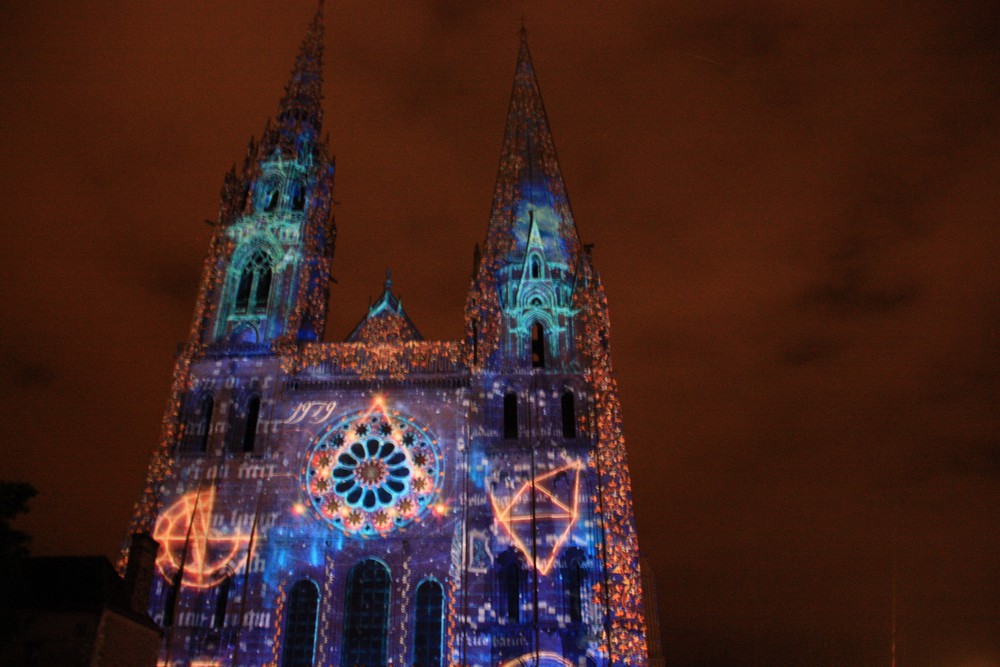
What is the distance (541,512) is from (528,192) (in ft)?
47.9

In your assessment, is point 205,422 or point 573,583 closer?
point 573,583

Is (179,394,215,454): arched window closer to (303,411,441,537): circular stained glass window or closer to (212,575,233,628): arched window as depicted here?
(303,411,441,537): circular stained glass window

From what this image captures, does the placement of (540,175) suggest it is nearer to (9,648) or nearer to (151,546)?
(151,546)

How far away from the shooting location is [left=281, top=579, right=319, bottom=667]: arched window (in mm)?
25200

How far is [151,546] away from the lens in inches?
961

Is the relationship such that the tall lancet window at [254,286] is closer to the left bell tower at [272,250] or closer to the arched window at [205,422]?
the left bell tower at [272,250]

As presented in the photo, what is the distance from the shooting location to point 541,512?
Result: 2608 centimetres

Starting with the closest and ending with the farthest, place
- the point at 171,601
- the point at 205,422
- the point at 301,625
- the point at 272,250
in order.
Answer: the point at 301,625 → the point at 171,601 → the point at 205,422 → the point at 272,250

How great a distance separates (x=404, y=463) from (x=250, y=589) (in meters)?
6.37

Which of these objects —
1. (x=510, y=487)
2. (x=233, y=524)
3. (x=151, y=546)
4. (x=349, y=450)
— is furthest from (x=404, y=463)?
(x=151, y=546)

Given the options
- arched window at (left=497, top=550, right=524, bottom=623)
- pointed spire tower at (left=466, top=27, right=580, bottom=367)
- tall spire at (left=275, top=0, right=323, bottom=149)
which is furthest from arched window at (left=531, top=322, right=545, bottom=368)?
tall spire at (left=275, top=0, right=323, bottom=149)

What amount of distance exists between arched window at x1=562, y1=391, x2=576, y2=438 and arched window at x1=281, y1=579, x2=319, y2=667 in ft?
32.5

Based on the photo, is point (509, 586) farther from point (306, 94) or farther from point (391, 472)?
point (306, 94)

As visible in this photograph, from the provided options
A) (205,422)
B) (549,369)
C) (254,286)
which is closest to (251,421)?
(205,422)
